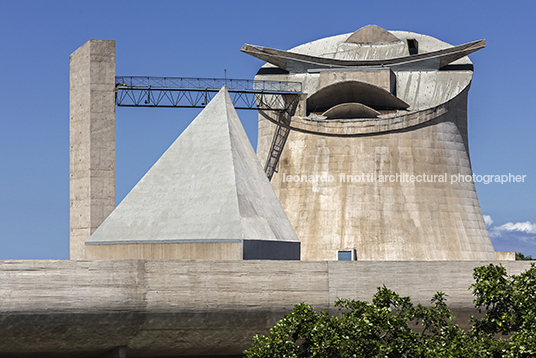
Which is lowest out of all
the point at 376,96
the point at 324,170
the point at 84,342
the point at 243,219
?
the point at 84,342

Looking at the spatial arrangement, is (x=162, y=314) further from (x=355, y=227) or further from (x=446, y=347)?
(x=355, y=227)

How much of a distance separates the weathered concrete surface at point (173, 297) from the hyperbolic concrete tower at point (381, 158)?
2124 cm

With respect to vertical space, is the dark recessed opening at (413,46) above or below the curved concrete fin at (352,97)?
above

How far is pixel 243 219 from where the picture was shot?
2314 centimetres

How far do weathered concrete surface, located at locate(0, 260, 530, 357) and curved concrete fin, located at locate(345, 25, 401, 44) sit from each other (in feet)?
100

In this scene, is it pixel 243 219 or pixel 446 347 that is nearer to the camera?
pixel 446 347

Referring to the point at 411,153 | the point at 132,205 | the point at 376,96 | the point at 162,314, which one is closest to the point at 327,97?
the point at 376,96

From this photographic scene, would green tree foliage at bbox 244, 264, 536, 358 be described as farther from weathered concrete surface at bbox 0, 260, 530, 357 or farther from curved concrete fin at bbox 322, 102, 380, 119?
curved concrete fin at bbox 322, 102, 380, 119

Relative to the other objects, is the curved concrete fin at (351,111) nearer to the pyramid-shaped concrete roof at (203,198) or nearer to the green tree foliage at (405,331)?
the pyramid-shaped concrete roof at (203,198)

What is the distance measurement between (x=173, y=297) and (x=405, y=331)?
6170mm

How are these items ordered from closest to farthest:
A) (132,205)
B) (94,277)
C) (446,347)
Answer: (446,347) → (94,277) → (132,205)

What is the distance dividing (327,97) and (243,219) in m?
24.7

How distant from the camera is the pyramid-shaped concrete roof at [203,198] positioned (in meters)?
23.5

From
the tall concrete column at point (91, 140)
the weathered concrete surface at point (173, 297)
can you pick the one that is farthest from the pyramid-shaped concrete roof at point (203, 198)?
the tall concrete column at point (91, 140)
